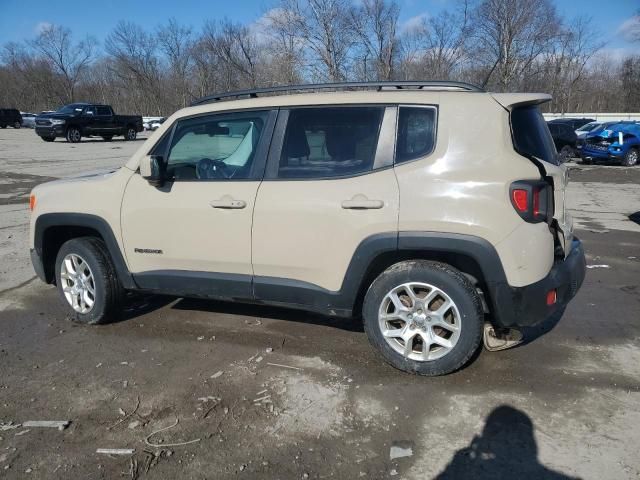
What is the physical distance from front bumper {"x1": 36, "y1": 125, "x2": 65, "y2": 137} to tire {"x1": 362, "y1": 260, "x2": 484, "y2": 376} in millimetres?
28703

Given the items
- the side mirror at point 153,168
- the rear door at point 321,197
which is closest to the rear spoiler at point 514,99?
the rear door at point 321,197

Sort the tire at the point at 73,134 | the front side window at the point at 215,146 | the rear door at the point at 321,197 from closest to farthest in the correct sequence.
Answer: the rear door at the point at 321,197, the front side window at the point at 215,146, the tire at the point at 73,134

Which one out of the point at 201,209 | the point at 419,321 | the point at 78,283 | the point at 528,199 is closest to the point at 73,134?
the point at 78,283

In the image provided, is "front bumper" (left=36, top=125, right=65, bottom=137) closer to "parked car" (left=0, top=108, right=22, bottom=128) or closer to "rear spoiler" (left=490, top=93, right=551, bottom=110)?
"parked car" (left=0, top=108, right=22, bottom=128)

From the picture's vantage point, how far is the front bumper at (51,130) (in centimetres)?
2778

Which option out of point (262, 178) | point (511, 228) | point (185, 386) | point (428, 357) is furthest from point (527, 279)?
point (185, 386)

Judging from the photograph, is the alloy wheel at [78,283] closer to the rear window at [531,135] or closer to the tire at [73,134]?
the rear window at [531,135]

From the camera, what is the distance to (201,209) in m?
3.87

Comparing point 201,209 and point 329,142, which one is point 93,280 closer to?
point 201,209

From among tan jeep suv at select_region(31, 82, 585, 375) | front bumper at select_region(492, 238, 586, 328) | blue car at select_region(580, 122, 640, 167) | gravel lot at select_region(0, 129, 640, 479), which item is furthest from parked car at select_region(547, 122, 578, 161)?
front bumper at select_region(492, 238, 586, 328)

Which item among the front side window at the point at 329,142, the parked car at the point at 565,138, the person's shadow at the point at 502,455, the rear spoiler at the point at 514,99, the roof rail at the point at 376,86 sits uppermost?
the parked car at the point at 565,138

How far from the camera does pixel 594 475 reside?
8.29 feet

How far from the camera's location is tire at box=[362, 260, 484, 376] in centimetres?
333

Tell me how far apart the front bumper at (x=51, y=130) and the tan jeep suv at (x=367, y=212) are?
2681cm
